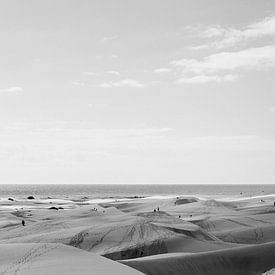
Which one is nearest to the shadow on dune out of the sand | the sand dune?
the sand

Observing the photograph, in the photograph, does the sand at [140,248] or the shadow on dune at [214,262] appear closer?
the sand at [140,248]

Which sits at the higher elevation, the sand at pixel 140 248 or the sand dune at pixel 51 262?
the sand dune at pixel 51 262

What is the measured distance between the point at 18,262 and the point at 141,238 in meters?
7.79

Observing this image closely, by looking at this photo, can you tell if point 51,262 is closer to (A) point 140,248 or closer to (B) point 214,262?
(B) point 214,262

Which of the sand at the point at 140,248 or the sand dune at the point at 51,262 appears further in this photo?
the sand at the point at 140,248

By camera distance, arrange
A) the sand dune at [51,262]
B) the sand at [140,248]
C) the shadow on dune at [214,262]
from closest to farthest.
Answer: the sand dune at [51,262], the sand at [140,248], the shadow on dune at [214,262]

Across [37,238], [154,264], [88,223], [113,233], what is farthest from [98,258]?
[88,223]

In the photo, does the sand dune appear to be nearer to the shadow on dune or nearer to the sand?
the sand

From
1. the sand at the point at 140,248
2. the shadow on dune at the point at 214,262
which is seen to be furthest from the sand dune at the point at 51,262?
the shadow on dune at the point at 214,262

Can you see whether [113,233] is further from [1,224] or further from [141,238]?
[1,224]

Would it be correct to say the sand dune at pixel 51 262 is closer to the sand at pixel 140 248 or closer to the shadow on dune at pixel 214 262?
the sand at pixel 140 248

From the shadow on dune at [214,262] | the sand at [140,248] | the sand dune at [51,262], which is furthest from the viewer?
the shadow on dune at [214,262]

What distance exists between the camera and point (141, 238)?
1675cm

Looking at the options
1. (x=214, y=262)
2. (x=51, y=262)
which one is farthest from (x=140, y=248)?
(x=51, y=262)
